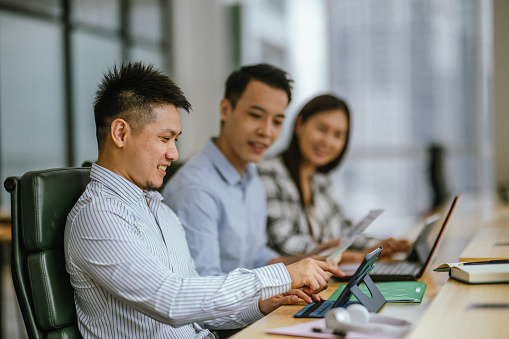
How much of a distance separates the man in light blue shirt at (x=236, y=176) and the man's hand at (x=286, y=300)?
0.35m

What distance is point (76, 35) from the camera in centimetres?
470

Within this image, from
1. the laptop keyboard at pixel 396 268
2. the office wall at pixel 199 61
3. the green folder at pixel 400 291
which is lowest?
the laptop keyboard at pixel 396 268

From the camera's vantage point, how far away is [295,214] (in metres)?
2.50

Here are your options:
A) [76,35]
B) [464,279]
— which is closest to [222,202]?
[464,279]

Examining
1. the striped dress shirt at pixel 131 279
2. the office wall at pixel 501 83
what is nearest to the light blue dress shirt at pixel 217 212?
the striped dress shirt at pixel 131 279

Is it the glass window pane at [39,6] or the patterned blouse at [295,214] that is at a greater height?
the glass window pane at [39,6]

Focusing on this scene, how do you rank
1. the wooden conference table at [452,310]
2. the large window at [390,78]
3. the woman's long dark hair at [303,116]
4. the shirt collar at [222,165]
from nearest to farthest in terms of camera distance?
the wooden conference table at [452,310]
the shirt collar at [222,165]
the woman's long dark hair at [303,116]
the large window at [390,78]

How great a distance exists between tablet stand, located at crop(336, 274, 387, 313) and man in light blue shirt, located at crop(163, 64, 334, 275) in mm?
603

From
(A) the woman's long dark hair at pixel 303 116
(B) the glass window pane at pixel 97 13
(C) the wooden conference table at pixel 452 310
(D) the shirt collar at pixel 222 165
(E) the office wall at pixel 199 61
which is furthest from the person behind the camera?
(E) the office wall at pixel 199 61

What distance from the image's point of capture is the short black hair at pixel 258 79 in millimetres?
2020

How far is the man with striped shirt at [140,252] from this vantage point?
1.13m

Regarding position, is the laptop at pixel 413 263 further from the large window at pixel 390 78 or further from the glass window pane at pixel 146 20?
the large window at pixel 390 78

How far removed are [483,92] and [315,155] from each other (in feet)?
12.4

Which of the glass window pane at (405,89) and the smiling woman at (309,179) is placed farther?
the glass window pane at (405,89)
